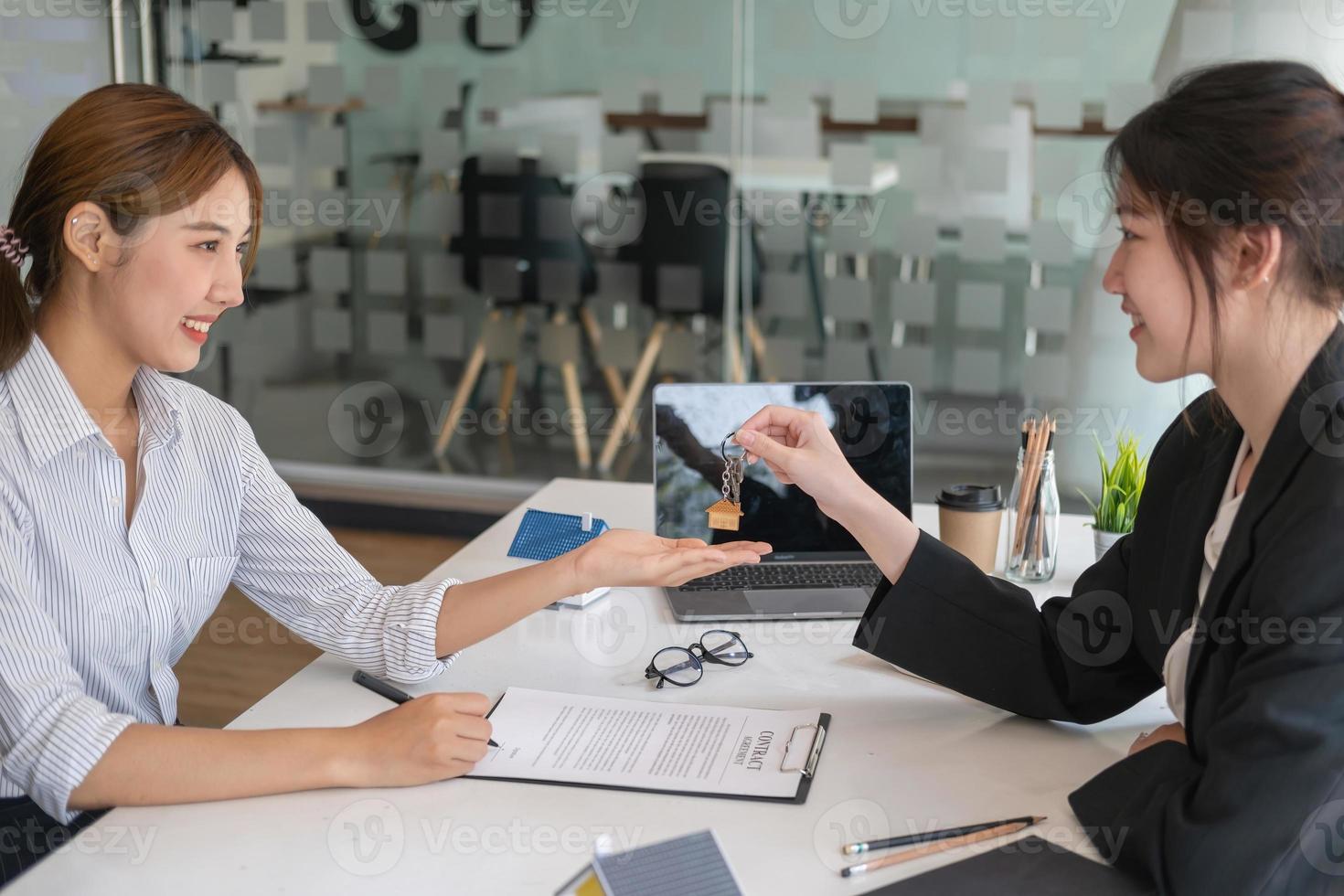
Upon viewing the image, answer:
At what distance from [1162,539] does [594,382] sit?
9.39 feet

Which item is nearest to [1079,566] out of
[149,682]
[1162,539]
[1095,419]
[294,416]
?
[1162,539]

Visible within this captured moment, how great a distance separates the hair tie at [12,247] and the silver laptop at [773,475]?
2.67ft

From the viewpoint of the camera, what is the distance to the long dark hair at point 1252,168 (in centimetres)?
112

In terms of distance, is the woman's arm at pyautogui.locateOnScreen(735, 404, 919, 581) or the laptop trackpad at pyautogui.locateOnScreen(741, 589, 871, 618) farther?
the laptop trackpad at pyautogui.locateOnScreen(741, 589, 871, 618)

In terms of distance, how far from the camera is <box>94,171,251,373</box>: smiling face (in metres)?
1.47

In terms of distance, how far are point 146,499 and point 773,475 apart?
84 centimetres

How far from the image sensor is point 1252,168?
1.13m

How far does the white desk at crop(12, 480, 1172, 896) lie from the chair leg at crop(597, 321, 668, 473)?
2.53 meters

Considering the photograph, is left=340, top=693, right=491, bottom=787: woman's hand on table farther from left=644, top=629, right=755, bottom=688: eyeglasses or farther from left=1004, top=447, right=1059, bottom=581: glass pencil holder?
left=1004, top=447, right=1059, bottom=581: glass pencil holder

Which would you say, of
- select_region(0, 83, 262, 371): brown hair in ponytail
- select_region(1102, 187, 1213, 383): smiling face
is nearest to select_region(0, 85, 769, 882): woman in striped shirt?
select_region(0, 83, 262, 371): brown hair in ponytail

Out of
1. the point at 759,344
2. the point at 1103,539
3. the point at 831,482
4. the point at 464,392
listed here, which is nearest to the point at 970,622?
the point at 831,482

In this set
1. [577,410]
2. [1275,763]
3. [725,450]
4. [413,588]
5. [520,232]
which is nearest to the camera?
[1275,763]

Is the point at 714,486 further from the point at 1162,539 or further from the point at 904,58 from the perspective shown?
the point at 904,58

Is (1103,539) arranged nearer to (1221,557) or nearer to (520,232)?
(1221,557)
